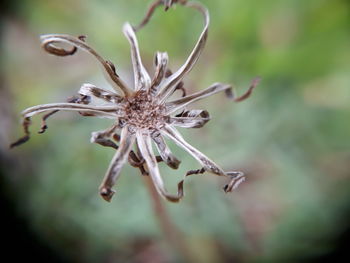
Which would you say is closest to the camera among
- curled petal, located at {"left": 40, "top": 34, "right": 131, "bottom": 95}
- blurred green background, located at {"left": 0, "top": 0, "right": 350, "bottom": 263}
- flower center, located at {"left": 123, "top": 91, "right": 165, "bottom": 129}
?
curled petal, located at {"left": 40, "top": 34, "right": 131, "bottom": 95}

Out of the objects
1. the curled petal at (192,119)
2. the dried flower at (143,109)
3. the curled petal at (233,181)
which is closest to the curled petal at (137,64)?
the dried flower at (143,109)

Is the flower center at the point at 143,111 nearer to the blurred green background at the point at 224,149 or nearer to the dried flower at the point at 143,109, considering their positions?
the dried flower at the point at 143,109

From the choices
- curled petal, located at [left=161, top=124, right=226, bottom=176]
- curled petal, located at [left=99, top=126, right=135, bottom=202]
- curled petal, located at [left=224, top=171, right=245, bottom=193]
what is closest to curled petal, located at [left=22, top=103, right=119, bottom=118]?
curled petal, located at [left=99, top=126, right=135, bottom=202]

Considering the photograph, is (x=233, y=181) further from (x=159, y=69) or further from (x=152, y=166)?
(x=159, y=69)

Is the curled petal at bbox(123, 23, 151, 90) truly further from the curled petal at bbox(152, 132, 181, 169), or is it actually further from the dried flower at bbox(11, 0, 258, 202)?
the curled petal at bbox(152, 132, 181, 169)

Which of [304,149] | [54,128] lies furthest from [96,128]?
[304,149]

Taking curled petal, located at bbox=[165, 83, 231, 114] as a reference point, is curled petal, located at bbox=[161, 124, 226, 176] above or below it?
below

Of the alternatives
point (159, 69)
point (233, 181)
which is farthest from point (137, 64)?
point (233, 181)
